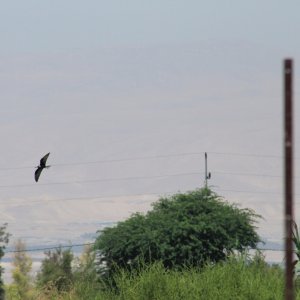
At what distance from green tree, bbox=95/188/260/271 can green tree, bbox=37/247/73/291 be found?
11.6 meters

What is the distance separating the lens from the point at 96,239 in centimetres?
4122

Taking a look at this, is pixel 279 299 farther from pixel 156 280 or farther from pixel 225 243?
pixel 225 243

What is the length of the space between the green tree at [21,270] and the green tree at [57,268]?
3.67 ft

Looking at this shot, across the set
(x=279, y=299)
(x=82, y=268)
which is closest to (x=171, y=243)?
(x=279, y=299)

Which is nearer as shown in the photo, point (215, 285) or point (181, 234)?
point (215, 285)

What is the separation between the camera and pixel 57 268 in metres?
53.6

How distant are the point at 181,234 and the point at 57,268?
15.2 metres

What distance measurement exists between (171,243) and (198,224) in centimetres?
146

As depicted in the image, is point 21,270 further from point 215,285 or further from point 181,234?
point 215,285

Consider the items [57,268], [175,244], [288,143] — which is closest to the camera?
[288,143]

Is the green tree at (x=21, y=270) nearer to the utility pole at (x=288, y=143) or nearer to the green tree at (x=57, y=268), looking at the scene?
the green tree at (x=57, y=268)

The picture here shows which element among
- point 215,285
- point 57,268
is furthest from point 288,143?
point 57,268

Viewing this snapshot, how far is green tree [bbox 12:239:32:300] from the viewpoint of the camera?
53938 millimetres

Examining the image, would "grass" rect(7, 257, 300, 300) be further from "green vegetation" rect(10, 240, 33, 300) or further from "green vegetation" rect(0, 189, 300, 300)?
"green vegetation" rect(10, 240, 33, 300)
